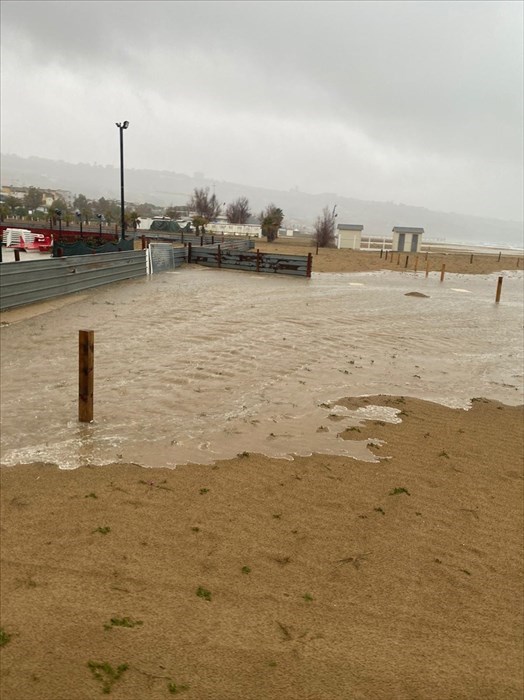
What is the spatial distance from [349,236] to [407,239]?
353 inches

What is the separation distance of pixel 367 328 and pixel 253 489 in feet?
37.4

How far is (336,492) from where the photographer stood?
→ 18.3 ft

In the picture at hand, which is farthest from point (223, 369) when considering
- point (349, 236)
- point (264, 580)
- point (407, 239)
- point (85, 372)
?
point (349, 236)

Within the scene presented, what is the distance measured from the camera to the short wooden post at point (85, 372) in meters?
6.85

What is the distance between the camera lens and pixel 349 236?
84750 mm

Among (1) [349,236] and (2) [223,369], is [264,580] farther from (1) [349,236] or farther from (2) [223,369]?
(1) [349,236]

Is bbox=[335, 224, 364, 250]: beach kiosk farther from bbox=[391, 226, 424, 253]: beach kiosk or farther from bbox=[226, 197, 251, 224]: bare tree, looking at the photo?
bbox=[226, 197, 251, 224]: bare tree

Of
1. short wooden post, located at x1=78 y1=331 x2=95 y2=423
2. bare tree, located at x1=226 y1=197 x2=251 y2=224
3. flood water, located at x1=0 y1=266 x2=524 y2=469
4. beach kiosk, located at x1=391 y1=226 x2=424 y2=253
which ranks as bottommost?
flood water, located at x1=0 y1=266 x2=524 y2=469

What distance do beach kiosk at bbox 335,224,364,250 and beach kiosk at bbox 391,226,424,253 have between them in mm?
6037

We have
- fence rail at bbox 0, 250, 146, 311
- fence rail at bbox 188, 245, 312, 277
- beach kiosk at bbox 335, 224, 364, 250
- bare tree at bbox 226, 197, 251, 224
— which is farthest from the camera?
bare tree at bbox 226, 197, 251, 224

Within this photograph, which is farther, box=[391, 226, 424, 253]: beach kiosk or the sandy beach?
box=[391, 226, 424, 253]: beach kiosk

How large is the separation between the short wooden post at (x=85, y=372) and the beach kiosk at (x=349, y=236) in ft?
263

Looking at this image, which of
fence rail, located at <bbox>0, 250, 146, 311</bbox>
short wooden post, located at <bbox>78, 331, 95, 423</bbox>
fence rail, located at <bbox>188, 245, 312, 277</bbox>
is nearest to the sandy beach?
short wooden post, located at <bbox>78, 331, 95, 423</bbox>

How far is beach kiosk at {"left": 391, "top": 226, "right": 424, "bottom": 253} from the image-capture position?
79.1m
